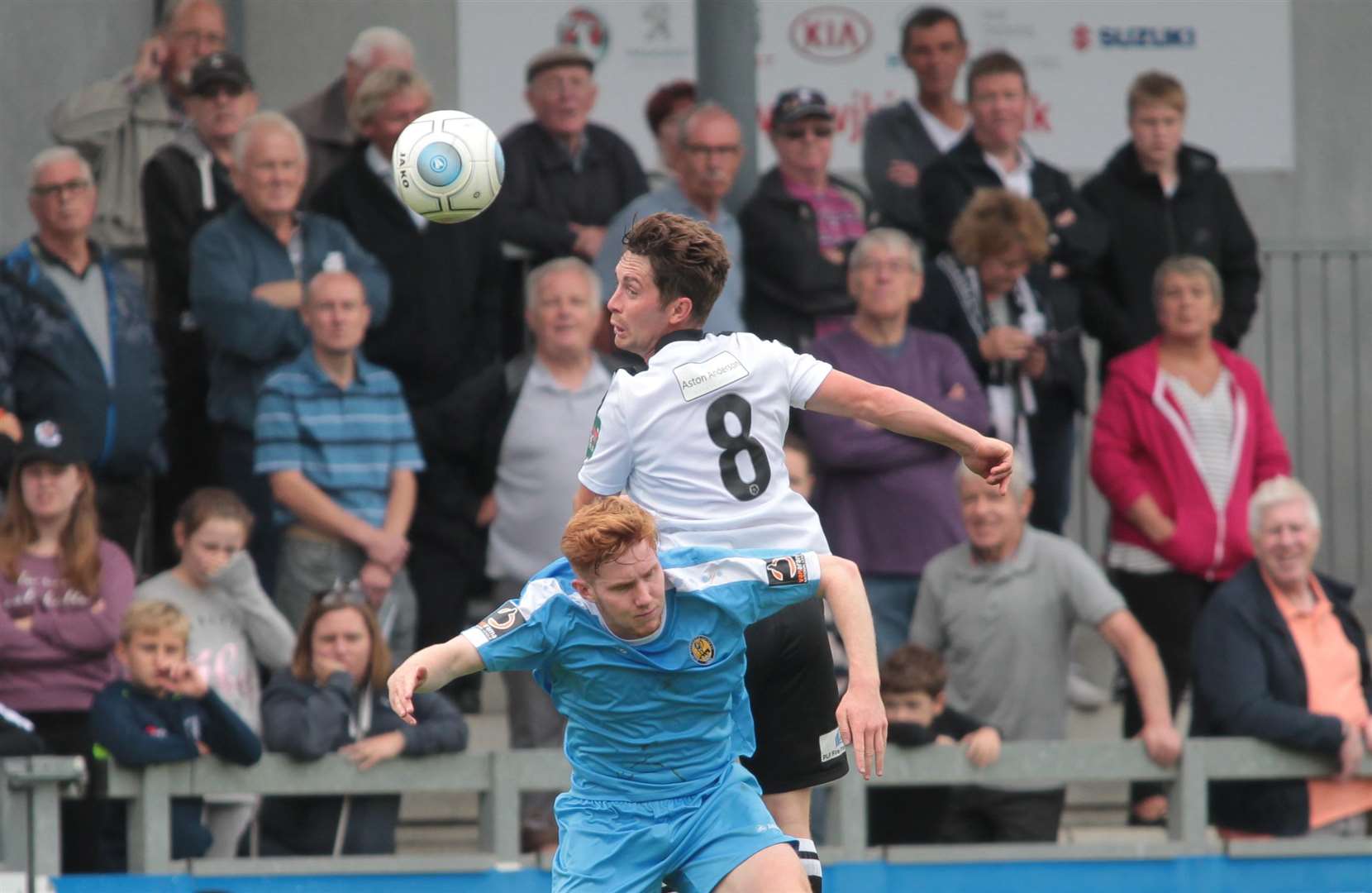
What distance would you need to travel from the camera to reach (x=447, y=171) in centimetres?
659

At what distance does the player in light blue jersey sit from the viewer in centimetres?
546

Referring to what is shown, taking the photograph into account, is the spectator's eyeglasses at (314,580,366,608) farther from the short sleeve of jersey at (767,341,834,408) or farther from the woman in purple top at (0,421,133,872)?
the short sleeve of jersey at (767,341,834,408)

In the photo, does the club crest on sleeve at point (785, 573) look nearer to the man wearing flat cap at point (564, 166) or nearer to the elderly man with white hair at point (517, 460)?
the elderly man with white hair at point (517, 460)

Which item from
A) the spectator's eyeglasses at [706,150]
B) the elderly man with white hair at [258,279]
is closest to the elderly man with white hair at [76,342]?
the elderly man with white hair at [258,279]

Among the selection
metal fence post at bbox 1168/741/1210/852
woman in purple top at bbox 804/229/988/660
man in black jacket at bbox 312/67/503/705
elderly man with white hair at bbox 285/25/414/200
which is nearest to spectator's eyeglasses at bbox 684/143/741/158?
woman in purple top at bbox 804/229/988/660

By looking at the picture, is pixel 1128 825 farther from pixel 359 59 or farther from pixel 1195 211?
pixel 359 59

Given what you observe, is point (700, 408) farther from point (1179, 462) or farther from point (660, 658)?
point (1179, 462)

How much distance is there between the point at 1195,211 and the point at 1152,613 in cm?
183

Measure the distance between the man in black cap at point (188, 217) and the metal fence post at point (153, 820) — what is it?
6.06ft

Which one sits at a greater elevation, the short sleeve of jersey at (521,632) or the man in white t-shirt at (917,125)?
the man in white t-shirt at (917,125)

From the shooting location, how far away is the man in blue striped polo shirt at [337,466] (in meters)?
8.48

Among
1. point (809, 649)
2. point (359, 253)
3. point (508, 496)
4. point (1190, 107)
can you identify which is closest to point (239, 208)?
point (359, 253)


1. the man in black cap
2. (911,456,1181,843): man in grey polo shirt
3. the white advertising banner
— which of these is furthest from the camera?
the white advertising banner

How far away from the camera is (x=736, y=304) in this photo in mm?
9000
